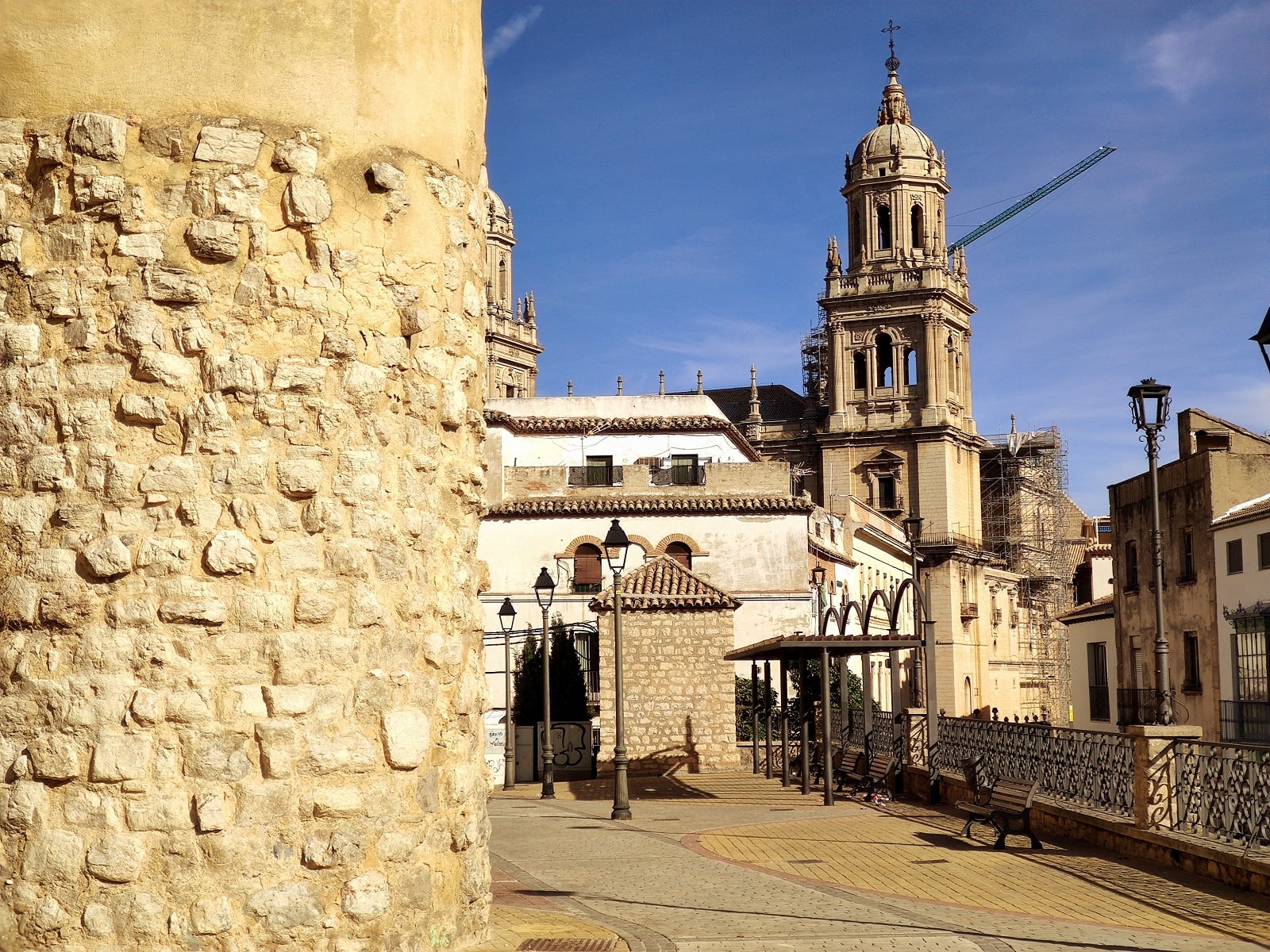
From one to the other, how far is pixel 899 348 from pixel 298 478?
7548cm

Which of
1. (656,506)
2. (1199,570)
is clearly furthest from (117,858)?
(656,506)

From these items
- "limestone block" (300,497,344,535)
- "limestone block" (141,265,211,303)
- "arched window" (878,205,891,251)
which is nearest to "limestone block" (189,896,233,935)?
"limestone block" (300,497,344,535)

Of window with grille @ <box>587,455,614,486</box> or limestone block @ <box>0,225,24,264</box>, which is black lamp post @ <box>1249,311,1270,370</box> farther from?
window with grille @ <box>587,455,614,486</box>

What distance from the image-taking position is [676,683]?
26297 mm

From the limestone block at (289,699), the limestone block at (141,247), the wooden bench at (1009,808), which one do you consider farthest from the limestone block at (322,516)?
the wooden bench at (1009,808)

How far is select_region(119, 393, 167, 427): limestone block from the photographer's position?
254 inches

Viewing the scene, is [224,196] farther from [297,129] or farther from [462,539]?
[462,539]

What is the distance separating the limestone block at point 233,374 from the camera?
6.56 m

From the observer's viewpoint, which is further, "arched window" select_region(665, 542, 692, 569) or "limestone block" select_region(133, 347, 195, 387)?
"arched window" select_region(665, 542, 692, 569)

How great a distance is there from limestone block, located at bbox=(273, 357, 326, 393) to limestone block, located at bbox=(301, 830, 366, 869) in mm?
2004

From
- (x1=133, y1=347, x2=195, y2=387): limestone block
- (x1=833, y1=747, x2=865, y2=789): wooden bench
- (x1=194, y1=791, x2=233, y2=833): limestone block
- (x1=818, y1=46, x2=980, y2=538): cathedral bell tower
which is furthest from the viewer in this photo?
(x1=818, y1=46, x2=980, y2=538): cathedral bell tower

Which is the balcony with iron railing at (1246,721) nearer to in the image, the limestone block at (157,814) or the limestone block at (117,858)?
the limestone block at (157,814)

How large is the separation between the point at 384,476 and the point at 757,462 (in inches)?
1497

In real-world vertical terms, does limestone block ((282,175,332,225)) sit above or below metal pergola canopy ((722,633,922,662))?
above
